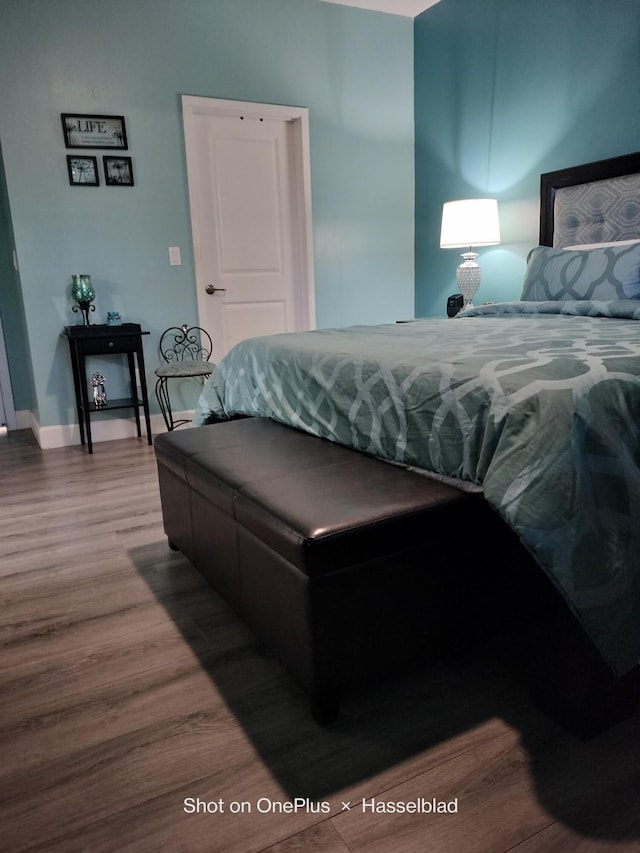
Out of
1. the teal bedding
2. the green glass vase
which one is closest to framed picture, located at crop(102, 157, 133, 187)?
the green glass vase

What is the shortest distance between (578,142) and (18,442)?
3.86m

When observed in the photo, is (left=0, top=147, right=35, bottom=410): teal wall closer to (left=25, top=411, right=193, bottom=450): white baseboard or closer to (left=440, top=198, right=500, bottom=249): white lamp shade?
(left=25, top=411, right=193, bottom=450): white baseboard

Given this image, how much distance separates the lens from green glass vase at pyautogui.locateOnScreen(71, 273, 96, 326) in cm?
356

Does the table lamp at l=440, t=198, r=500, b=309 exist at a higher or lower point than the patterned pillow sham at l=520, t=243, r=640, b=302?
higher

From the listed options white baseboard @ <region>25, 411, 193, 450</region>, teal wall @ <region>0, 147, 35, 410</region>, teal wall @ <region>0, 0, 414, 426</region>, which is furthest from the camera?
teal wall @ <region>0, 147, 35, 410</region>

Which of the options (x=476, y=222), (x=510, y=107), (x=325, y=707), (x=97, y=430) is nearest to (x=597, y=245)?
(x=476, y=222)

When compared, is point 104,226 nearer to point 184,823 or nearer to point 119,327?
point 119,327

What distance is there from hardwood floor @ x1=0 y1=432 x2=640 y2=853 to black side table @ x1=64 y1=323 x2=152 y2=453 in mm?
1997

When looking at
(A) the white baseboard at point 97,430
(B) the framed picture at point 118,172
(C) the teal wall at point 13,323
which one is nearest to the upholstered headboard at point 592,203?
(B) the framed picture at point 118,172

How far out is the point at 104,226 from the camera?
375 cm

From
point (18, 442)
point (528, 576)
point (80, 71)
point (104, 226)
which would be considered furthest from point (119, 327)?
point (528, 576)

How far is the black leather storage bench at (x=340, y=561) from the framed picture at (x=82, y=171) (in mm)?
2824

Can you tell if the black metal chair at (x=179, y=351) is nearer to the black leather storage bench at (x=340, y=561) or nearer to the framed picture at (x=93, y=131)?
the framed picture at (x=93, y=131)

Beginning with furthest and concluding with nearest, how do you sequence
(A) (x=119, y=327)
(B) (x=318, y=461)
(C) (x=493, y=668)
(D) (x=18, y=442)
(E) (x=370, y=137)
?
(E) (x=370, y=137)
(D) (x=18, y=442)
(A) (x=119, y=327)
(B) (x=318, y=461)
(C) (x=493, y=668)
